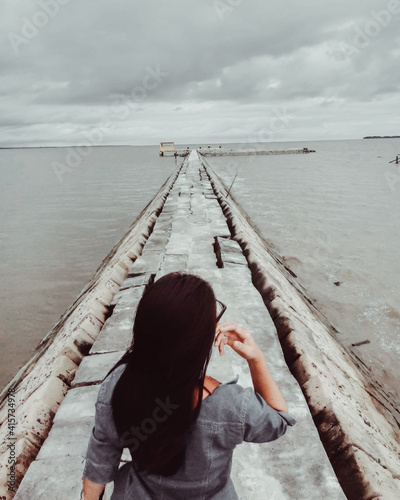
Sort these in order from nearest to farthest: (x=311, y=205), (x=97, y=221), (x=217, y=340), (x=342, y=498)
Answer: (x=217, y=340)
(x=342, y=498)
(x=97, y=221)
(x=311, y=205)

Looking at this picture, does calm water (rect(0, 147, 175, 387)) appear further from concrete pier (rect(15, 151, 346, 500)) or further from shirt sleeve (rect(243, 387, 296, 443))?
shirt sleeve (rect(243, 387, 296, 443))

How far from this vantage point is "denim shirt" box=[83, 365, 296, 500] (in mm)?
904

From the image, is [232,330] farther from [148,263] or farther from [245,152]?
[245,152]

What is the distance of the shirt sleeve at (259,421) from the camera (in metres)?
0.92

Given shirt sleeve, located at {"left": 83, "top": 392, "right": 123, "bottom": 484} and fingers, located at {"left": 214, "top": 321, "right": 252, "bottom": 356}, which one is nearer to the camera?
shirt sleeve, located at {"left": 83, "top": 392, "right": 123, "bottom": 484}

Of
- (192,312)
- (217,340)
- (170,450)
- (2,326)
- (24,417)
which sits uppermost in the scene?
(192,312)

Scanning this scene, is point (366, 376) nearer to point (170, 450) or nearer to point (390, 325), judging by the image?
point (390, 325)

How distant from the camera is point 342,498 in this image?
153cm

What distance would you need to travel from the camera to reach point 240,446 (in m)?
1.81

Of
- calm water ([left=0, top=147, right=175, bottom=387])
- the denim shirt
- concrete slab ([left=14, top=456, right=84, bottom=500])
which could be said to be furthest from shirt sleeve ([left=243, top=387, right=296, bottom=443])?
calm water ([left=0, top=147, right=175, bottom=387])

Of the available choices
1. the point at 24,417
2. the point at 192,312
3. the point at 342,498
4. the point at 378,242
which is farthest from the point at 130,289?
the point at 378,242

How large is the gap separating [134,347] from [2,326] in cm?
554

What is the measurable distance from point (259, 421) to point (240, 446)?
3.52 ft

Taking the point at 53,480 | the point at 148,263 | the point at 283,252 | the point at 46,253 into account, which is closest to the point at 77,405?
the point at 53,480
